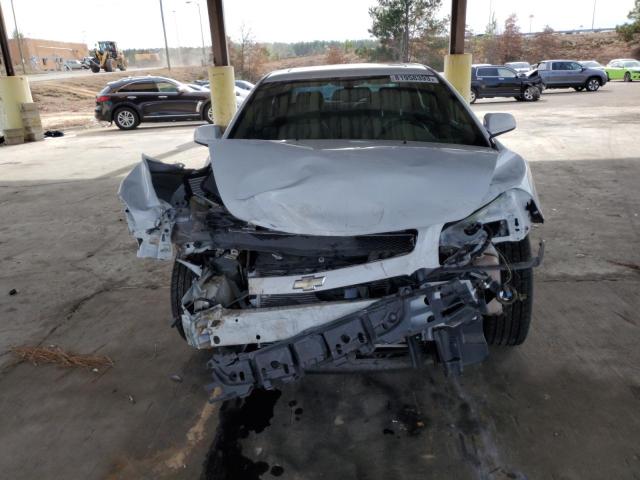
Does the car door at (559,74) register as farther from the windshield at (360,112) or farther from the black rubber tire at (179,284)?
the black rubber tire at (179,284)

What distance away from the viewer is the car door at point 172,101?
16719 millimetres

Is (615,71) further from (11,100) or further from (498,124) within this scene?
(498,124)

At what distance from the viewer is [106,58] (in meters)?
46.8

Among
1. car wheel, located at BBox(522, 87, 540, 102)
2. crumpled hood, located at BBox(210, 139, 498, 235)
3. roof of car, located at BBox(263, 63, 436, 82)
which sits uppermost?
roof of car, located at BBox(263, 63, 436, 82)

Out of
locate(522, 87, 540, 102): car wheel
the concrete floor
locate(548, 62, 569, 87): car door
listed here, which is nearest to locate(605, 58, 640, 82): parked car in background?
locate(548, 62, 569, 87): car door

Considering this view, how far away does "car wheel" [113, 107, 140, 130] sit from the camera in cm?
1677

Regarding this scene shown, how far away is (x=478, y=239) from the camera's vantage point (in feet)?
8.13

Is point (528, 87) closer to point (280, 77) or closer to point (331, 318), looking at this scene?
point (280, 77)

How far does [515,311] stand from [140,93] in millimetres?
15958

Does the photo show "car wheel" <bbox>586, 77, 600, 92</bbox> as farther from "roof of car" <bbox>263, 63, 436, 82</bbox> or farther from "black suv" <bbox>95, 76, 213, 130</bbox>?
"roof of car" <bbox>263, 63, 436, 82</bbox>

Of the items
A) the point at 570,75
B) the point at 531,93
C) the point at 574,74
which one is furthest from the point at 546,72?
the point at 531,93

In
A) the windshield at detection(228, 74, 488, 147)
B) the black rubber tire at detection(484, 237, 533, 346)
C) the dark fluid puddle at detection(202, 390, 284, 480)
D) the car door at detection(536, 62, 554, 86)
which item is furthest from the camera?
the car door at detection(536, 62, 554, 86)

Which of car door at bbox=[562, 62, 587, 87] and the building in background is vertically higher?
the building in background

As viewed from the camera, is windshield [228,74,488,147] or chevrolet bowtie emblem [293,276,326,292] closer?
chevrolet bowtie emblem [293,276,326,292]
